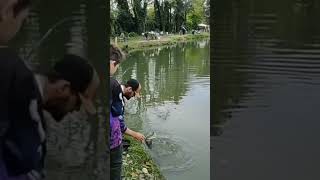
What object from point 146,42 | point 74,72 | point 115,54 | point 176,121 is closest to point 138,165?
point 115,54

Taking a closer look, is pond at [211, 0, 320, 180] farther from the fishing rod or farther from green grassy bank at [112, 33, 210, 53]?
green grassy bank at [112, 33, 210, 53]

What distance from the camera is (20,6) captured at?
7.23 ft

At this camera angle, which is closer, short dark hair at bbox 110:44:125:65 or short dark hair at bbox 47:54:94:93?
short dark hair at bbox 47:54:94:93

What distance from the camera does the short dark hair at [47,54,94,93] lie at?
2264mm

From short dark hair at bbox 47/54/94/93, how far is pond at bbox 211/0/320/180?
55 cm

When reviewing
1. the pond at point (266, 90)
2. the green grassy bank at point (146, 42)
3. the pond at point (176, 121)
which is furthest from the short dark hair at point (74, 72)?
the green grassy bank at point (146, 42)

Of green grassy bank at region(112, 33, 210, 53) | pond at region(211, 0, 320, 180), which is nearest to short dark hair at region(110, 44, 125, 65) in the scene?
pond at region(211, 0, 320, 180)

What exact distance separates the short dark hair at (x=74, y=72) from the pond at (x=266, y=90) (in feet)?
1.81

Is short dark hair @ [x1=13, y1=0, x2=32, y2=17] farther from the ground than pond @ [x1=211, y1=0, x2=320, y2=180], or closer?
farther from the ground

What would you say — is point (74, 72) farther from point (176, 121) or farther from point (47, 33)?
point (176, 121)

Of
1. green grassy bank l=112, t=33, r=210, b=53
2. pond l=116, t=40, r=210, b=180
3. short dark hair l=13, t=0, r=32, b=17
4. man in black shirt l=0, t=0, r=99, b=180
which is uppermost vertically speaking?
short dark hair l=13, t=0, r=32, b=17

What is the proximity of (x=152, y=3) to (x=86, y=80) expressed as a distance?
34407mm

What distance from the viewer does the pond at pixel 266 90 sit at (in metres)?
2.10

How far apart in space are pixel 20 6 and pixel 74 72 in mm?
354
